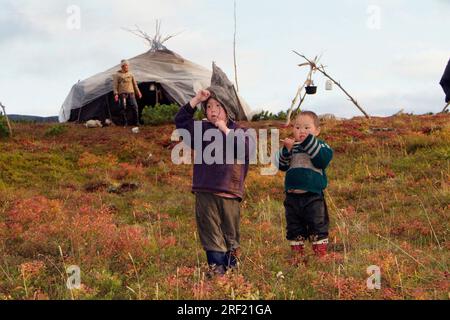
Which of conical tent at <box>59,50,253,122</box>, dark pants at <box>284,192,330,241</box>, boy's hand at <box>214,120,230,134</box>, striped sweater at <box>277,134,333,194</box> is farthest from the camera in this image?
conical tent at <box>59,50,253,122</box>

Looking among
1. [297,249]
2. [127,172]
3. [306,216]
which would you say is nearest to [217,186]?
[306,216]

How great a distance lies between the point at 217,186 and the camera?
5719 mm

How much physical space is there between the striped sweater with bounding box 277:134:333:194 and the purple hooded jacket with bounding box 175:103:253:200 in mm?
850

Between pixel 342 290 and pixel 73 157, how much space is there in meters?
13.5

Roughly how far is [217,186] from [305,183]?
1.30 metres

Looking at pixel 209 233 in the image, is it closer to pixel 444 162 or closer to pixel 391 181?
pixel 391 181

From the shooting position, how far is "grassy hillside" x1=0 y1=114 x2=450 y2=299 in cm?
543

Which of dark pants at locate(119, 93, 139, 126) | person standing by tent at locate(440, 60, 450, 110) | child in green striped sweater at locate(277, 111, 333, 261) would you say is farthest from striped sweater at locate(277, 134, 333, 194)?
dark pants at locate(119, 93, 139, 126)

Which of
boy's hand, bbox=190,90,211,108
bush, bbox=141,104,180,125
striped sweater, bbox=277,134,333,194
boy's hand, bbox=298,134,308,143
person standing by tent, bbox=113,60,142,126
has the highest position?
person standing by tent, bbox=113,60,142,126

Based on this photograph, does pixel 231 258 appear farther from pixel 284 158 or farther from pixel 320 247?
pixel 284 158

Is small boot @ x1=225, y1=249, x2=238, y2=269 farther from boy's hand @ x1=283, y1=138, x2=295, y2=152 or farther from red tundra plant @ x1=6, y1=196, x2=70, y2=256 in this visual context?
red tundra plant @ x1=6, y1=196, x2=70, y2=256

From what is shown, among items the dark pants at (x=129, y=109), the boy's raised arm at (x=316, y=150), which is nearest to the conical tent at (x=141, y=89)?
the dark pants at (x=129, y=109)

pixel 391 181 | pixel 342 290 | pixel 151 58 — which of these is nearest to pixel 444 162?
pixel 391 181

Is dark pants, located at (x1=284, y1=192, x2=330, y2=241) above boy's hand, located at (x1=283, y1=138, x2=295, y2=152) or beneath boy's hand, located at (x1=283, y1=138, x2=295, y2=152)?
beneath
